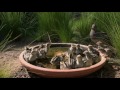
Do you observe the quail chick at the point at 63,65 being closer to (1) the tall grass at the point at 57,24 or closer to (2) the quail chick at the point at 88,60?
(2) the quail chick at the point at 88,60

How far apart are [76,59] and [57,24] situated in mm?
1966

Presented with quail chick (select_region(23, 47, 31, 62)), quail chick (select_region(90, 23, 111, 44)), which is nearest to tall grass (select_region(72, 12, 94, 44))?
quail chick (select_region(90, 23, 111, 44))

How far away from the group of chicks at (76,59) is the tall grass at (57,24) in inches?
47.3

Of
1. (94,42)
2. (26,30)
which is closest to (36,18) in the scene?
→ (26,30)

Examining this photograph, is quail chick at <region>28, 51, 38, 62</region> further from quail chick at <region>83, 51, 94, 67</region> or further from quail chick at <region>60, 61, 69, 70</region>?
quail chick at <region>83, 51, 94, 67</region>

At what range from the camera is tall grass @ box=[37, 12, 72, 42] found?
6.00m

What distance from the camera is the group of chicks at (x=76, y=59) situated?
4324mm

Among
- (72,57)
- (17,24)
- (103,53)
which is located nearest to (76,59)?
(72,57)

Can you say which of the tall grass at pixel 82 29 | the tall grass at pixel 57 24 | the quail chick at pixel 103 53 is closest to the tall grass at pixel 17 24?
the tall grass at pixel 57 24

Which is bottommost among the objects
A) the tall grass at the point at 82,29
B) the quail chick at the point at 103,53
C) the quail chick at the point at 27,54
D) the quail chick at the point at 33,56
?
the tall grass at the point at 82,29

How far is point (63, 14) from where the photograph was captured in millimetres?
6109

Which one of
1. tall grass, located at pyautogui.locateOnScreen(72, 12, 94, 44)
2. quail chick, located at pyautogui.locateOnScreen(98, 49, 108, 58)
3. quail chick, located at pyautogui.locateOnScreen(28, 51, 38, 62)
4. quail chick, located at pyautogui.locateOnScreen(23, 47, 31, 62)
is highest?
quail chick, located at pyautogui.locateOnScreen(28, 51, 38, 62)

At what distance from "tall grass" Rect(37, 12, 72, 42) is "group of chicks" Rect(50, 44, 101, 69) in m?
1.20

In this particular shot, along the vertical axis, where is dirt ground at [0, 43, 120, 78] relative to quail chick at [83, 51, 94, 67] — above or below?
below
